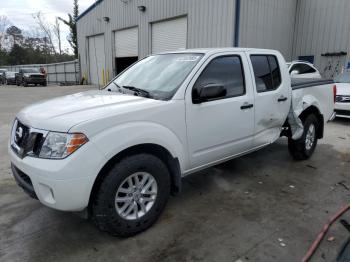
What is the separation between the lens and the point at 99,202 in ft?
8.20

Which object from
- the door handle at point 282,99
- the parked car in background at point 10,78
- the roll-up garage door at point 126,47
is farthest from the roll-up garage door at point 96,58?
the door handle at point 282,99

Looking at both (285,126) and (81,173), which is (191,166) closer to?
(81,173)

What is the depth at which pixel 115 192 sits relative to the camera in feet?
8.35

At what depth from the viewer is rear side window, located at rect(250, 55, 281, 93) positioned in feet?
12.9

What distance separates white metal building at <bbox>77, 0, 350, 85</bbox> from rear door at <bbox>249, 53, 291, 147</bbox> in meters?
7.77

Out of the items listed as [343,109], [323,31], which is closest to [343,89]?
[343,109]

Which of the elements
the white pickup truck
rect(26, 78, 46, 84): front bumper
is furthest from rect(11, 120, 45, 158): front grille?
rect(26, 78, 46, 84): front bumper

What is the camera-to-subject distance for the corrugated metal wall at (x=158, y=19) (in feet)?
38.4

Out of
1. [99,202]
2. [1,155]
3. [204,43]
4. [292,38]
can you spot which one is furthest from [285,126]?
[292,38]

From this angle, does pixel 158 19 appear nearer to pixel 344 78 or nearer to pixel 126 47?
pixel 126 47

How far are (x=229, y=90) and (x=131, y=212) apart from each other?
1864mm

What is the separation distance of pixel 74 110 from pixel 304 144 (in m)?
3.87

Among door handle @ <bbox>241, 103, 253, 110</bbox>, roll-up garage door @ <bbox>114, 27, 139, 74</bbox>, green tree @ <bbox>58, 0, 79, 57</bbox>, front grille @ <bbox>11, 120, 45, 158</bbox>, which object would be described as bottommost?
front grille @ <bbox>11, 120, 45, 158</bbox>

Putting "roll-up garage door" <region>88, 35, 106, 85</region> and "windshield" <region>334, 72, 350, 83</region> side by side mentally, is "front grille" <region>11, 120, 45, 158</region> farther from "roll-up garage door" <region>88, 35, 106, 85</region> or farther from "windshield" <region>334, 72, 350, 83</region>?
"roll-up garage door" <region>88, 35, 106, 85</region>
